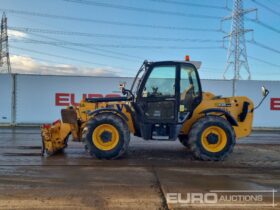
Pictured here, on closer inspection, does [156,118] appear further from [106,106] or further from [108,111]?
[106,106]

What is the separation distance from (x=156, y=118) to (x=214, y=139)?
146 centimetres

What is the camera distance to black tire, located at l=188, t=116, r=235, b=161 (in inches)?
355

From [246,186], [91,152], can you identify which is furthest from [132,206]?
[91,152]

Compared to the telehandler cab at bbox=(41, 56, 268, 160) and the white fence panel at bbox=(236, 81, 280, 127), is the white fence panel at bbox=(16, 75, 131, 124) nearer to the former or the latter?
the white fence panel at bbox=(236, 81, 280, 127)

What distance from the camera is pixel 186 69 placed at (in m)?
9.30

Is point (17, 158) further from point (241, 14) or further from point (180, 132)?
point (241, 14)

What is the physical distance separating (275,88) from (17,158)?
15850 millimetres

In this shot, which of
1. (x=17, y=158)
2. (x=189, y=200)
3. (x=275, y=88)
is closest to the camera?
(x=189, y=200)

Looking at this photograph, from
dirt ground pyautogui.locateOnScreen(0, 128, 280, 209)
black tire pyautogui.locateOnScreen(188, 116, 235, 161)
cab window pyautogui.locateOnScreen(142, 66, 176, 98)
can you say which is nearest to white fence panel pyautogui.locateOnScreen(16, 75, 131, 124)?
dirt ground pyautogui.locateOnScreen(0, 128, 280, 209)

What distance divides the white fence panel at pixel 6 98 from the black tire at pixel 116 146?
38.6 ft

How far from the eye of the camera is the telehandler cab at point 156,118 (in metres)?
8.97

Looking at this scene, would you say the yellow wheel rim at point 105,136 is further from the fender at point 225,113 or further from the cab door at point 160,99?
the fender at point 225,113

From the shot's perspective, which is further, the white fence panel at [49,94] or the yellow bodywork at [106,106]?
the white fence panel at [49,94]

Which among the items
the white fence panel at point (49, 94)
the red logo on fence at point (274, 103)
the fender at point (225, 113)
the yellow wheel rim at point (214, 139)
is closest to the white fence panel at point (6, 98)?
the white fence panel at point (49, 94)
